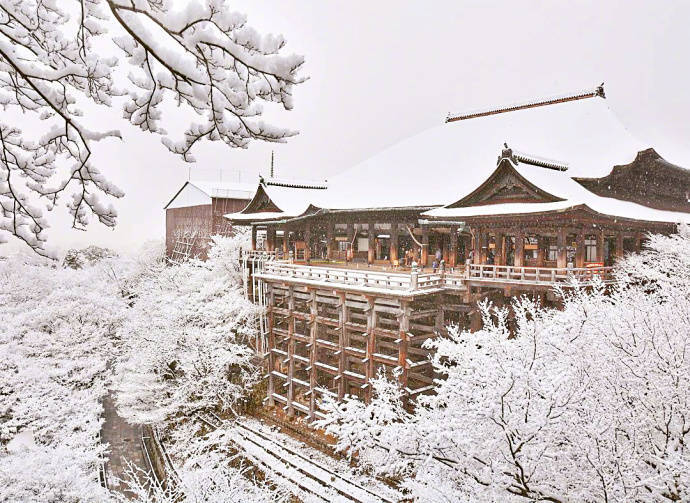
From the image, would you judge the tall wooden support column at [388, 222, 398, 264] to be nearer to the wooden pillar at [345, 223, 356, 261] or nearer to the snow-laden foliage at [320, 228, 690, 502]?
the wooden pillar at [345, 223, 356, 261]

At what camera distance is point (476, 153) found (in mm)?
22531

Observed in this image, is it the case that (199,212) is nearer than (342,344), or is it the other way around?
(342,344)

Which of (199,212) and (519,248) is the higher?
(199,212)

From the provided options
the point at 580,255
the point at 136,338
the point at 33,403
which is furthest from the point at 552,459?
the point at 136,338

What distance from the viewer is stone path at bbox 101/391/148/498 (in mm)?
19427

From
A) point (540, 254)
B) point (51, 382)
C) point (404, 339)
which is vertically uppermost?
point (540, 254)

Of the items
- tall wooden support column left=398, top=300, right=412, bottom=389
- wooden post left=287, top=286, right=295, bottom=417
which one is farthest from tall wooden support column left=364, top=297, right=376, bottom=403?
wooden post left=287, top=286, right=295, bottom=417

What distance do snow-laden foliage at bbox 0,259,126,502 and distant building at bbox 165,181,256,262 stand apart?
7891 mm

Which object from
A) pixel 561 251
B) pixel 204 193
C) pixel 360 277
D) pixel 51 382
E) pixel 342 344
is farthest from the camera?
pixel 204 193

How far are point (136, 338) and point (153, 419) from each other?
223 inches

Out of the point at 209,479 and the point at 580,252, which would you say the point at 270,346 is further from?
the point at 580,252

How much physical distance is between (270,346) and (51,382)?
34.6ft

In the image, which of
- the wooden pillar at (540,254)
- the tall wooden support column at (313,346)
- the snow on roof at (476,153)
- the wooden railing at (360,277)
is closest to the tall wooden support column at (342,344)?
the wooden railing at (360,277)

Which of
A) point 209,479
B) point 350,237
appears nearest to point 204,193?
point 350,237
